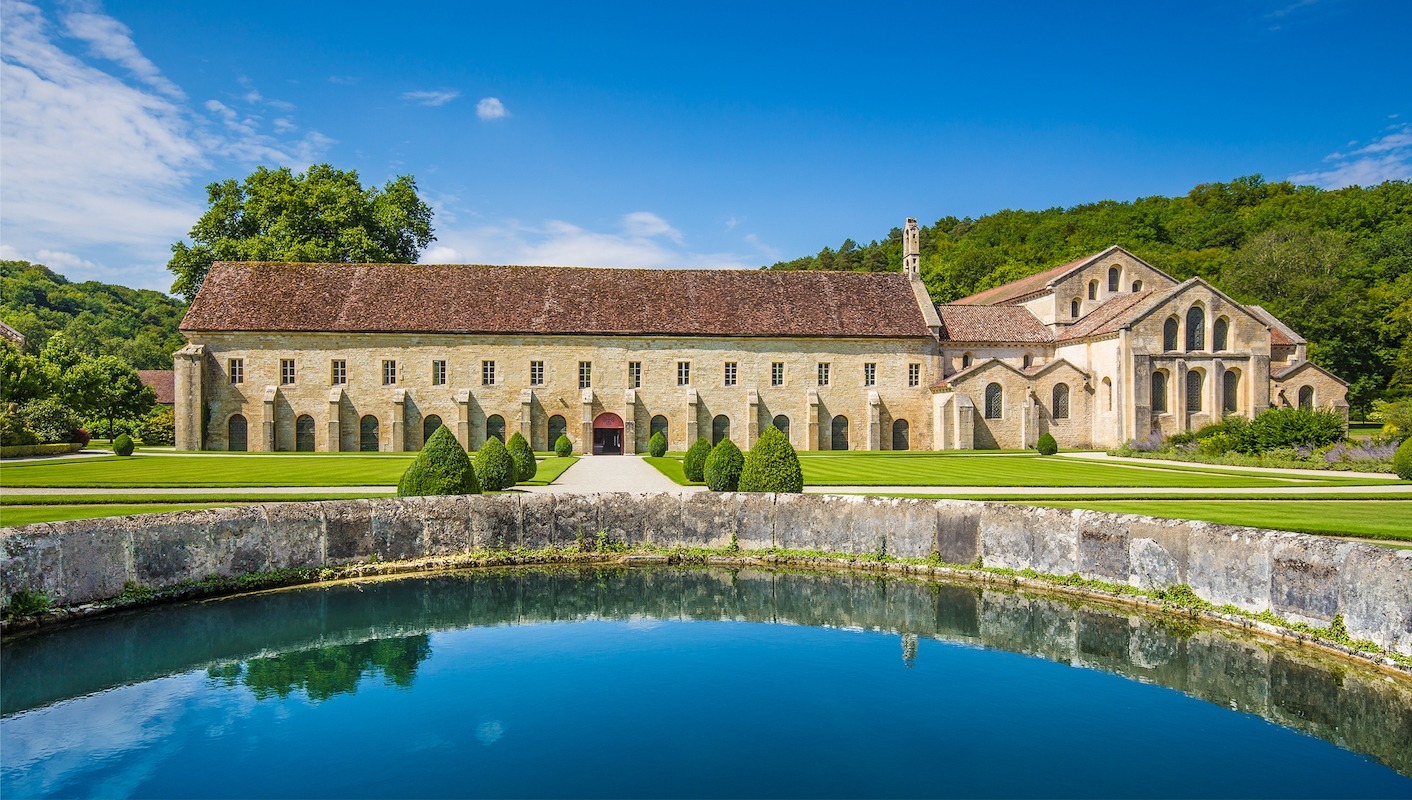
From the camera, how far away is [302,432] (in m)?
40.8

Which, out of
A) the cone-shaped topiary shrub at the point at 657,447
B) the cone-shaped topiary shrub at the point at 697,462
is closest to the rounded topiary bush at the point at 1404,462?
the cone-shaped topiary shrub at the point at 697,462

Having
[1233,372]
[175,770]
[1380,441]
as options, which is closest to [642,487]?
[175,770]

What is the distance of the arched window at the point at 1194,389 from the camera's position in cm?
4284

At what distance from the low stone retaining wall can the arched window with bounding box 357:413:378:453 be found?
94.5ft

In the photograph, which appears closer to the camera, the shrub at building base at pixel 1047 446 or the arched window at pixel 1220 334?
the shrub at building base at pixel 1047 446

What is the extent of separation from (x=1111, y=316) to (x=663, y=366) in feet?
78.8

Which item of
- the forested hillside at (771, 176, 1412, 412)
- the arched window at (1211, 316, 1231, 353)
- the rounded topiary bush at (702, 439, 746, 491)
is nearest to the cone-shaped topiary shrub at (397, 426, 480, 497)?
the rounded topiary bush at (702, 439, 746, 491)

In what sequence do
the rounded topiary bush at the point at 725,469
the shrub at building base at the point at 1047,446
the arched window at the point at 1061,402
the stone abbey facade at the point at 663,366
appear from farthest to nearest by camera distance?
the arched window at the point at 1061,402, the stone abbey facade at the point at 663,366, the shrub at building base at the point at 1047,446, the rounded topiary bush at the point at 725,469

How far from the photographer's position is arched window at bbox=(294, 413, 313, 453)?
40.7m

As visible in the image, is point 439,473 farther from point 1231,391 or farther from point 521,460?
point 1231,391

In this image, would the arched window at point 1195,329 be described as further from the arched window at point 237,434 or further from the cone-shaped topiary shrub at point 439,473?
the arched window at point 237,434

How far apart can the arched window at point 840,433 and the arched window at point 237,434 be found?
95.5ft

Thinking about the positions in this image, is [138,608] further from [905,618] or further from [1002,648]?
[1002,648]

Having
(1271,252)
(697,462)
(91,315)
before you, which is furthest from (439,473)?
(91,315)
